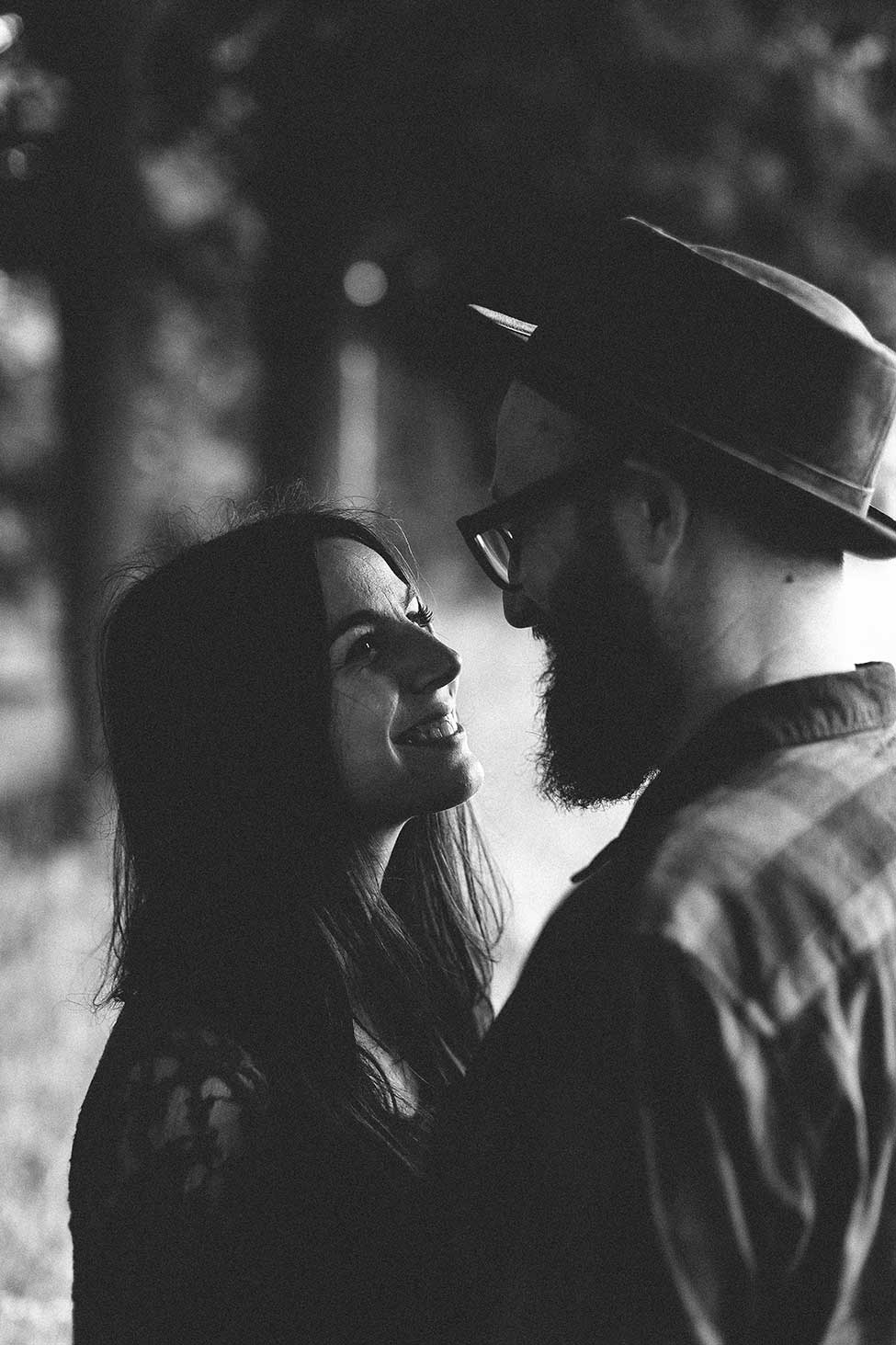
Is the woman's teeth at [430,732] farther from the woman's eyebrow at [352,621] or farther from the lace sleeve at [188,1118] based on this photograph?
the lace sleeve at [188,1118]

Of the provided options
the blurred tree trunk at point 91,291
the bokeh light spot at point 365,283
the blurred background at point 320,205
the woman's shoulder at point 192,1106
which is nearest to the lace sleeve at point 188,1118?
the woman's shoulder at point 192,1106

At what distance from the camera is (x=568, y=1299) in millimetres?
1320

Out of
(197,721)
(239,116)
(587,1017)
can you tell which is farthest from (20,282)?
(587,1017)

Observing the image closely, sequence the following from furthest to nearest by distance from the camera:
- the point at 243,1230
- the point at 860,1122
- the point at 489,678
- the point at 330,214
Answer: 1. the point at 489,678
2. the point at 330,214
3. the point at 243,1230
4. the point at 860,1122

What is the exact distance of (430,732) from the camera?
235cm

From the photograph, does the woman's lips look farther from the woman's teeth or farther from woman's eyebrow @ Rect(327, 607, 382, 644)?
woman's eyebrow @ Rect(327, 607, 382, 644)

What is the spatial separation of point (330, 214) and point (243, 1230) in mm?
8967

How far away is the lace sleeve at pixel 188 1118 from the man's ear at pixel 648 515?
0.97 m

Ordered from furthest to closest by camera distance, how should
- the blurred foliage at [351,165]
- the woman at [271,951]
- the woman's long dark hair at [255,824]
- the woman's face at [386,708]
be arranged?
the blurred foliage at [351,165] < the woman's face at [386,708] < the woman's long dark hair at [255,824] < the woman at [271,951]

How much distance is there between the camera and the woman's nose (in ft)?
7.61

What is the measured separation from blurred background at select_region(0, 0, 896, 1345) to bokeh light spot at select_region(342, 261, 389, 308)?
0.09 metres

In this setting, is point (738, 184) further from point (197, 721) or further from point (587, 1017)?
point (587, 1017)

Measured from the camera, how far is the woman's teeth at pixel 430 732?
2.34 metres

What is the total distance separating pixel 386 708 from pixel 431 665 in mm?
116
